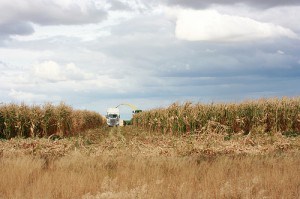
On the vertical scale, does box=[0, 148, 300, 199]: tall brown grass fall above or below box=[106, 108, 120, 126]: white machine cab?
below

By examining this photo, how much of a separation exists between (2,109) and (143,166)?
2275cm

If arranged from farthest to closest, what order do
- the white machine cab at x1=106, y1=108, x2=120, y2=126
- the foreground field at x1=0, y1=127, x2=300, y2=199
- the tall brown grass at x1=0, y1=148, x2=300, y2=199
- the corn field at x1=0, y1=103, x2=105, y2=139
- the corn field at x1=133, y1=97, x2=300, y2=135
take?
the white machine cab at x1=106, y1=108, x2=120, y2=126 → the corn field at x1=133, y1=97, x2=300, y2=135 → the corn field at x1=0, y1=103, x2=105, y2=139 → the foreground field at x1=0, y1=127, x2=300, y2=199 → the tall brown grass at x1=0, y1=148, x2=300, y2=199

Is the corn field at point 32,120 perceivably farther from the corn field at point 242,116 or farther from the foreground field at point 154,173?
the foreground field at point 154,173

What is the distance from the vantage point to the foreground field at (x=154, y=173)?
943cm

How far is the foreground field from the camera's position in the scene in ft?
30.9

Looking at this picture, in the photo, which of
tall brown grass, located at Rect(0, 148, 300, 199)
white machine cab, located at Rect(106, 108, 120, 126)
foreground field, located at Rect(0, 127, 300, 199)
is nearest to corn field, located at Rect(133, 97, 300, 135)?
foreground field, located at Rect(0, 127, 300, 199)

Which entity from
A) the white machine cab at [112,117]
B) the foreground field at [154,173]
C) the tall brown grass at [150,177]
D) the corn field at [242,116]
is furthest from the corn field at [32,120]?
the white machine cab at [112,117]

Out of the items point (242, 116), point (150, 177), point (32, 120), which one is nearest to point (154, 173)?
point (150, 177)

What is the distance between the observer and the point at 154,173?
11430 millimetres

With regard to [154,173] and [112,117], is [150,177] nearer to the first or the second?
[154,173]

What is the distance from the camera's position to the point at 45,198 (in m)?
8.88

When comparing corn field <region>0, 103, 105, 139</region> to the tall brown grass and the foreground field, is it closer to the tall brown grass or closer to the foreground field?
the foreground field

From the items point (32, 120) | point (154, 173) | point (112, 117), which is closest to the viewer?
point (154, 173)

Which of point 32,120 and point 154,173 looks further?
point 32,120
